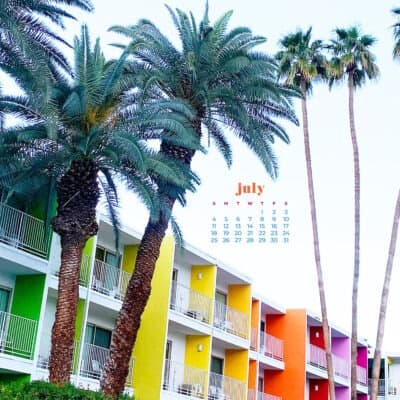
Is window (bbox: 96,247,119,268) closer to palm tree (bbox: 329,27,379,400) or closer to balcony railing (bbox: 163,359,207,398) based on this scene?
balcony railing (bbox: 163,359,207,398)

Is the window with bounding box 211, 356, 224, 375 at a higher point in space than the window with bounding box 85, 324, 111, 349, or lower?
higher

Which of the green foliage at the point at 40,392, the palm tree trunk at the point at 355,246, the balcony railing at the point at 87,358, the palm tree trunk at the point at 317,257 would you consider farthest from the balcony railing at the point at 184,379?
the green foliage at the point at 40,392

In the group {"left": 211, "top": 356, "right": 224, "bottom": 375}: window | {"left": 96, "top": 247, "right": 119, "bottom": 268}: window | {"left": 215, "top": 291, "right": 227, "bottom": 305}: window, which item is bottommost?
{"left": 211, "top": 356, "right": 224, "bottom": 375}: window

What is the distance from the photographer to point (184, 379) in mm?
32188

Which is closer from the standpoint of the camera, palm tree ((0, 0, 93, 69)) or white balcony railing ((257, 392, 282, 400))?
palm tree ((0, 0, 93, 69))

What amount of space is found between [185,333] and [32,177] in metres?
13.4

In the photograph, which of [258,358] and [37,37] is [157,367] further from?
[37,37]

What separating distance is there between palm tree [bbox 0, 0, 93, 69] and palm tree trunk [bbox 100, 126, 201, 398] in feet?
14.6

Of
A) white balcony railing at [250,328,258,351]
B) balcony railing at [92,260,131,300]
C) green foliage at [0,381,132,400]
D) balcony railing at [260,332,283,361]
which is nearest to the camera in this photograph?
green foliage at [0,381,132,400]

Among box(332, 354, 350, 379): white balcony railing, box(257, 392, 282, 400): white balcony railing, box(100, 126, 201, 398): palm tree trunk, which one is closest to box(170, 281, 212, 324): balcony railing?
box(257, 392, 282, 400): white balcony railing

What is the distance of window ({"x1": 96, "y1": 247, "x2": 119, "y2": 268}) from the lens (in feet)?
101

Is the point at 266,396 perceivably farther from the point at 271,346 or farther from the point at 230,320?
the point at 230,320

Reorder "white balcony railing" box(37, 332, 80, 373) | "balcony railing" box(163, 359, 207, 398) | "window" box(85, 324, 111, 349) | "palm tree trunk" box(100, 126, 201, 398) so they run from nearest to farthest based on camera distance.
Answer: "palm tree trunk" box(100, 126, 201, 398) < "white balcony railing" box(37, 332, 80, 373) < "window" box(85, 324, 111, 349) < "balcony railing" box(163, 359, 207, 398)

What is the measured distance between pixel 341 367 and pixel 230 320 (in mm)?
12358
